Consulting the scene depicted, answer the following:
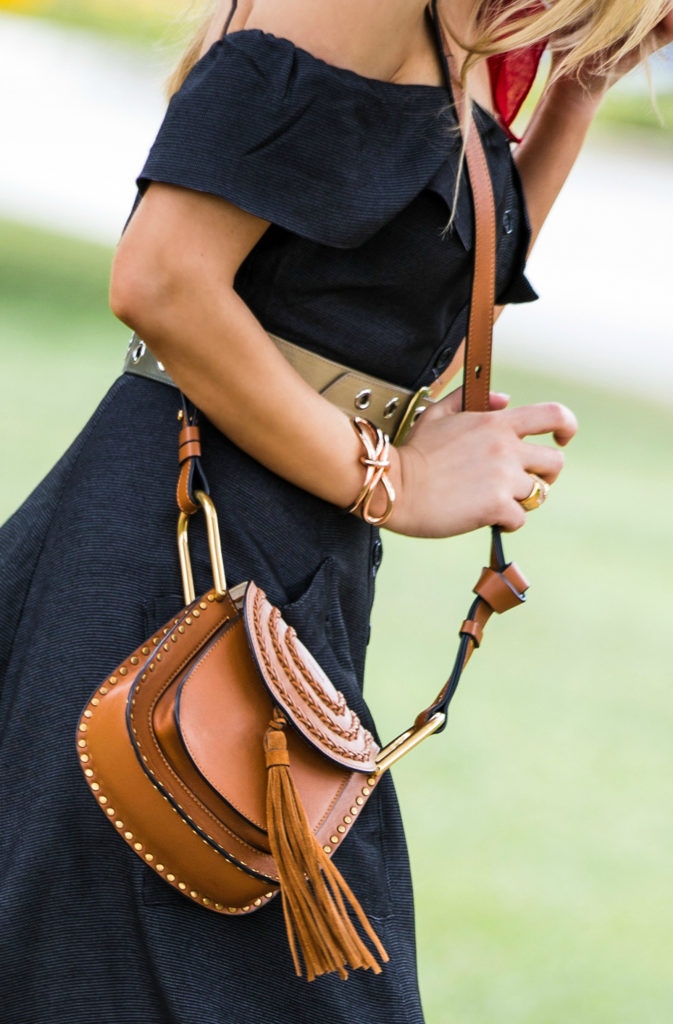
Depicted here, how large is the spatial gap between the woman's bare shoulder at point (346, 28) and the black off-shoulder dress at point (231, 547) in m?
0.01

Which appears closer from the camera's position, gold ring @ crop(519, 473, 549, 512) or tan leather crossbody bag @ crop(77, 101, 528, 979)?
tan leather crossbody bag @ crop(77, 101, 528, 979)

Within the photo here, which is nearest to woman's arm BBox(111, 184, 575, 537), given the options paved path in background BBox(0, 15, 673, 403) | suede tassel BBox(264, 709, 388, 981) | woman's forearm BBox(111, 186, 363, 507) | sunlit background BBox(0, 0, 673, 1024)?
woman's forearm BBox(111, 186, 363, 507)

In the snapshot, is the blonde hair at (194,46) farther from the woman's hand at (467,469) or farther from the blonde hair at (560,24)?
the woman's hand at (467,469)

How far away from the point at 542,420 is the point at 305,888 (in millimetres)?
430

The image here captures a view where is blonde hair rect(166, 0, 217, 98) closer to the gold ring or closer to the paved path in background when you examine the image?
the gold ring

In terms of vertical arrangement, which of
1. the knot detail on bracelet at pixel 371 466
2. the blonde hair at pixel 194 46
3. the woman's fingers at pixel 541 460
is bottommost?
the knot detail on bracelet at pixel 371 466

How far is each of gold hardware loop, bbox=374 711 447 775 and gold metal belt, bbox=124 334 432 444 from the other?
0.78 feet

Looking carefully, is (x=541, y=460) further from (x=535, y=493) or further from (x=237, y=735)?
(x=237, y=735)

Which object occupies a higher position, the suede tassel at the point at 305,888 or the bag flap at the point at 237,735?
the bag flap at the point at 237,735

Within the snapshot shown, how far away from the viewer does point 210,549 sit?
32.9 inches

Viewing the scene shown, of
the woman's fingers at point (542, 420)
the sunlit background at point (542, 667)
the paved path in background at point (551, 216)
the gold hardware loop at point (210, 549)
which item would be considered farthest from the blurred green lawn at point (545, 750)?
the paved path in background at point (551, 216)

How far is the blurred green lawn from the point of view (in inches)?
81.6

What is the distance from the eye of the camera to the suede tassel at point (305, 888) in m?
0.76

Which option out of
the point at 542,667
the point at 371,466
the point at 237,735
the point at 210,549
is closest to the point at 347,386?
the point at 371,466
